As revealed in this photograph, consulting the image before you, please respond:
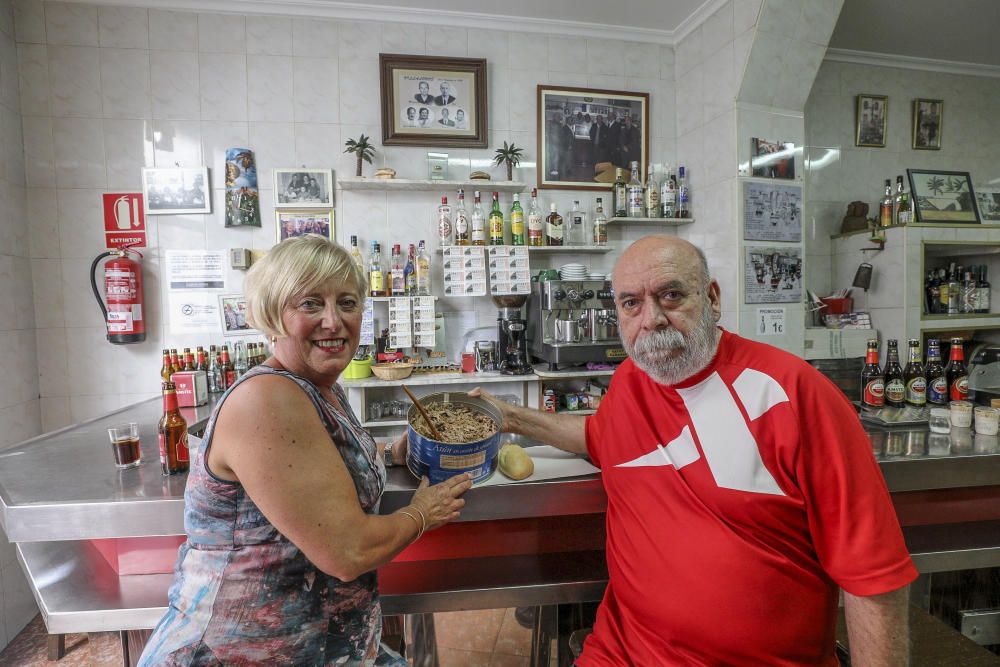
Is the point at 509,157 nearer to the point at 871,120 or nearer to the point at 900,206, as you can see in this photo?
the point at 900,206

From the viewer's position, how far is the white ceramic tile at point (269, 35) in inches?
128

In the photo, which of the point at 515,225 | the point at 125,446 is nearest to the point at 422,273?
the point at 515,225

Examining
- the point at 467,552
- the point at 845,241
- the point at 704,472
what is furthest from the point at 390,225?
the point at 845,241

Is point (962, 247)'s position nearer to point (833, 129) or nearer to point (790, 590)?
point (833, 129)

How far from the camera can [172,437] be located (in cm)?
137

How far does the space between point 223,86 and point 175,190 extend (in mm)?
774

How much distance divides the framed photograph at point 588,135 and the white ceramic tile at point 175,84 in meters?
2.37

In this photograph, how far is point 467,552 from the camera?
1.44 meters

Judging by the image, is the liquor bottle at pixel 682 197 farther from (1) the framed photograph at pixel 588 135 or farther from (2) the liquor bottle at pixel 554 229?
(2) the liquor bottle at pixel 554 229

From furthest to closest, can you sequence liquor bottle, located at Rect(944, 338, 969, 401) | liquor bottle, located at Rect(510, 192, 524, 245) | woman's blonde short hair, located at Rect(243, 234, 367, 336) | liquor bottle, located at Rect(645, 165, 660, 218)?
liquor bottle, located at Rect(645, 165, 660, 218) < liquor bottle, located at Rect(510, 192, 524, 245) < liquor bottle, located at Rect(944, 338, 969, 401) < woman's blonde short hair, located at Rect(243, 234, 367, 336)

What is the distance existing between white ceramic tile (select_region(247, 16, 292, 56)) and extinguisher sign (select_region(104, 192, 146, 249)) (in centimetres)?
127

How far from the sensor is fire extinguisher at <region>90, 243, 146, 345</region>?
301cm

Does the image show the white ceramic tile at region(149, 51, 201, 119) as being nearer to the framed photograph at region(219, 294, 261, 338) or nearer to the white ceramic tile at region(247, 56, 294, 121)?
the white ceramic tile at region(247, 56, 294, 121)

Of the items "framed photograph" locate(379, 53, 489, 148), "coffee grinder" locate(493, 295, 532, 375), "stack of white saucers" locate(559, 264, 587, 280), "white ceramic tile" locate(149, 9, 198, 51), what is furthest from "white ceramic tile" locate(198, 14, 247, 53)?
"stack of white saucers" locate(559, 264, 587, 280)
